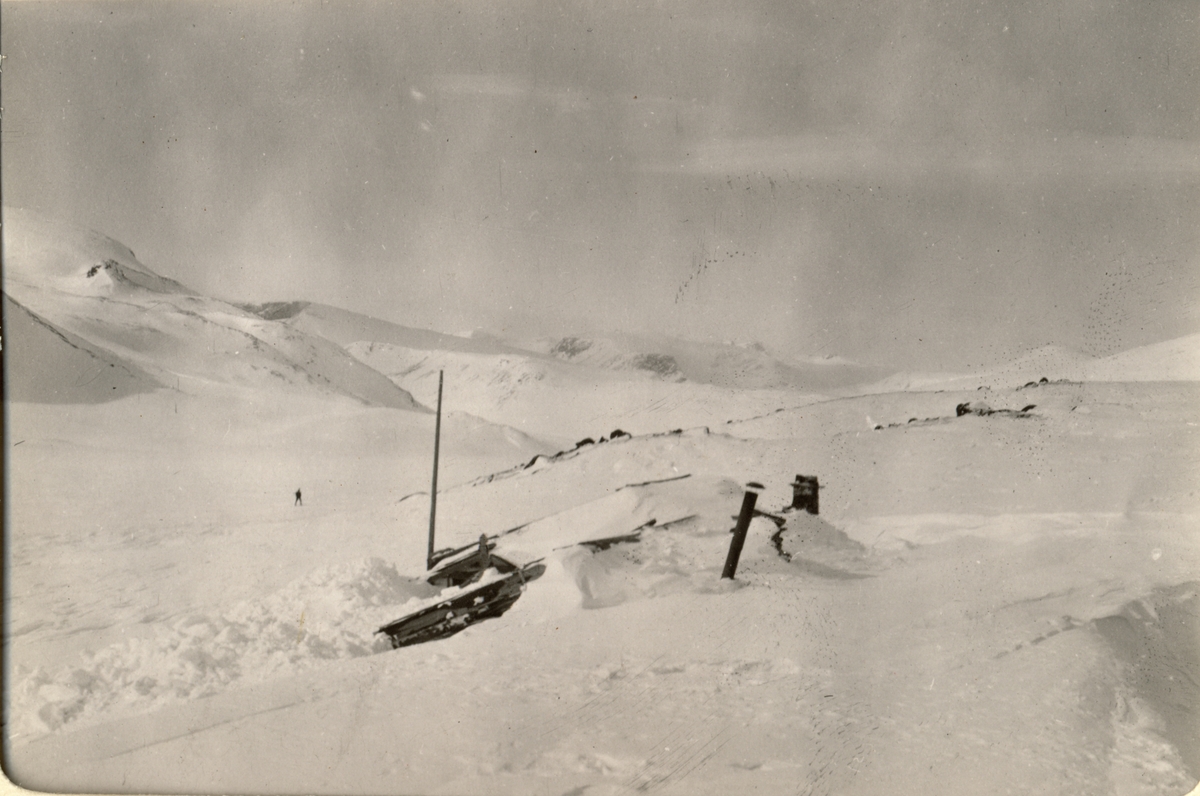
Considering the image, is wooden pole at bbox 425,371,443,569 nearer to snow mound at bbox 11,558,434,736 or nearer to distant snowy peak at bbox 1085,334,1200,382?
snow mound at bbox 11,558,434,736

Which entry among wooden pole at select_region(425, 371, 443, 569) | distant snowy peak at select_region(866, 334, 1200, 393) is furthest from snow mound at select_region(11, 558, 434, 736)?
distant snowy peak at select_region(866, 334, 1200, 393)

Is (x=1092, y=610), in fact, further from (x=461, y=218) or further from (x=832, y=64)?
(x=461, y=218)

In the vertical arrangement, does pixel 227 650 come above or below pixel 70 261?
below

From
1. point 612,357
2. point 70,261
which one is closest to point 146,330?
point 70,261

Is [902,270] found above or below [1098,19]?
below

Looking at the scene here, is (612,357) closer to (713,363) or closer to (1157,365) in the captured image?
(713,363)

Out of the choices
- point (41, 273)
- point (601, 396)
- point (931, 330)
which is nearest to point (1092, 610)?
point (931, 330)

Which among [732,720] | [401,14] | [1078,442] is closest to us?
[732,720]
